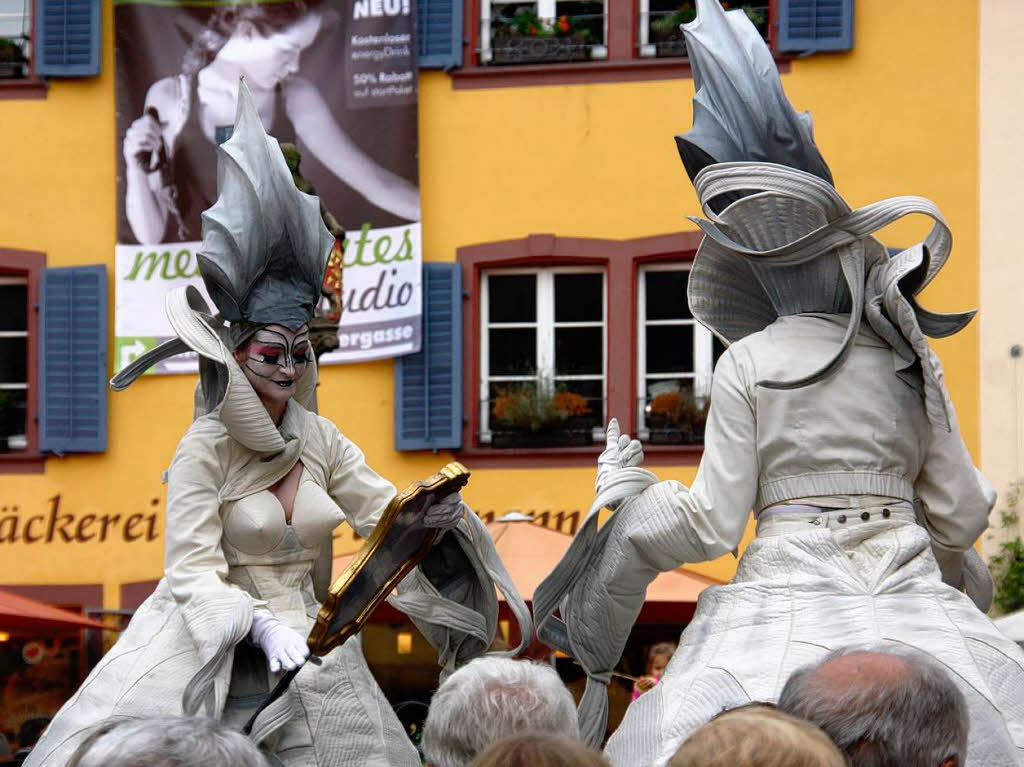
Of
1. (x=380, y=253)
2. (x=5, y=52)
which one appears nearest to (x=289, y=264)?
(x=380, y=253)

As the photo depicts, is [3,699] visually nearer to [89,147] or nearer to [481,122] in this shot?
[89,147]

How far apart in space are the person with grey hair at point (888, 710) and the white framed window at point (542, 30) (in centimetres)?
1533

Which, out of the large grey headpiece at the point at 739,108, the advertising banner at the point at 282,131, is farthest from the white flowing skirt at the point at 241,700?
the advertising banner at the point at 282,131

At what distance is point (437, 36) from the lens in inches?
779

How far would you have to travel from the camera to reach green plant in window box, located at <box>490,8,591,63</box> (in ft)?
64.4

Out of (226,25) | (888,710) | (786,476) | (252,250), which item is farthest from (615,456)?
(226,25)

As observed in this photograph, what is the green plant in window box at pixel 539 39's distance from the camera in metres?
19.6

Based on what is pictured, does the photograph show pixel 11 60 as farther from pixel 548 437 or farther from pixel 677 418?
pixel 677 418

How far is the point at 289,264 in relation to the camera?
7.52 meters

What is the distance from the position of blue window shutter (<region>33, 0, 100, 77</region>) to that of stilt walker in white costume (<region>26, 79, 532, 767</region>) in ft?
A: 42.0

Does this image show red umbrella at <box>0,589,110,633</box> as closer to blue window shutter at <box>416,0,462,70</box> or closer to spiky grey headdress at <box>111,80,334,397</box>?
blue window shutter at <box>416,0,462,70</box>

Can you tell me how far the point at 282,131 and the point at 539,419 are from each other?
321 cm

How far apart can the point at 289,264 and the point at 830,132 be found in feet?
40.4

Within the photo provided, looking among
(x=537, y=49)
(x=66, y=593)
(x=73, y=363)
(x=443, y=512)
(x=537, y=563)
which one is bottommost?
(x=66, y=593)
